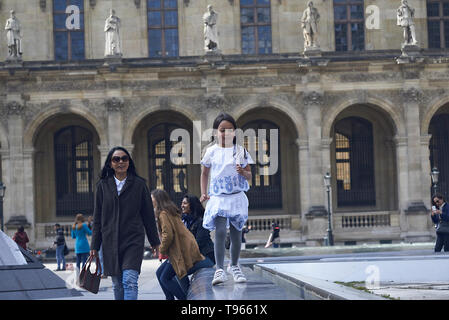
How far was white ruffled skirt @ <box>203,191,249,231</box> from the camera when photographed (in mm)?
8734

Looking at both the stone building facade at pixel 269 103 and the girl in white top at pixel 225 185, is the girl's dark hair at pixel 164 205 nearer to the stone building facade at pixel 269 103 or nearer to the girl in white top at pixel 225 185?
the girl in white top at pixel 225 185

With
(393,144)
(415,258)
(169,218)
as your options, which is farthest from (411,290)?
(393,144)

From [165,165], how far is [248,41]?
19.2ft

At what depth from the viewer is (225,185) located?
8781mm

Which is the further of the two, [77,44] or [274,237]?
[77,44]

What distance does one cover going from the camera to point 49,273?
7754 mm

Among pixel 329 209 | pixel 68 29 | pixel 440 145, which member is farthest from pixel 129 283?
pixel 440 145

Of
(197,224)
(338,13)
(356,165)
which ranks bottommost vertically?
(197,224)

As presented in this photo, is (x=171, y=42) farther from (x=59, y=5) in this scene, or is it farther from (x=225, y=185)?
(x=225, y=185)

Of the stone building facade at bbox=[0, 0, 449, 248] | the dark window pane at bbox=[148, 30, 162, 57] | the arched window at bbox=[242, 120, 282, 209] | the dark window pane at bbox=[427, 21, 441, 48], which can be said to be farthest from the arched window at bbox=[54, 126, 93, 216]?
the dark window pane at bbox=[427, 21, 441, 48]

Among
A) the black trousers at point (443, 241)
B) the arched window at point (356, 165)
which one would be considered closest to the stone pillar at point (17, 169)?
the arched window at point (356, 165)

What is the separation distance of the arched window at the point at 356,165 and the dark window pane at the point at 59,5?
11975 millimetres

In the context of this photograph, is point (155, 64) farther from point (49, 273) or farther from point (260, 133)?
point (49, 273)
